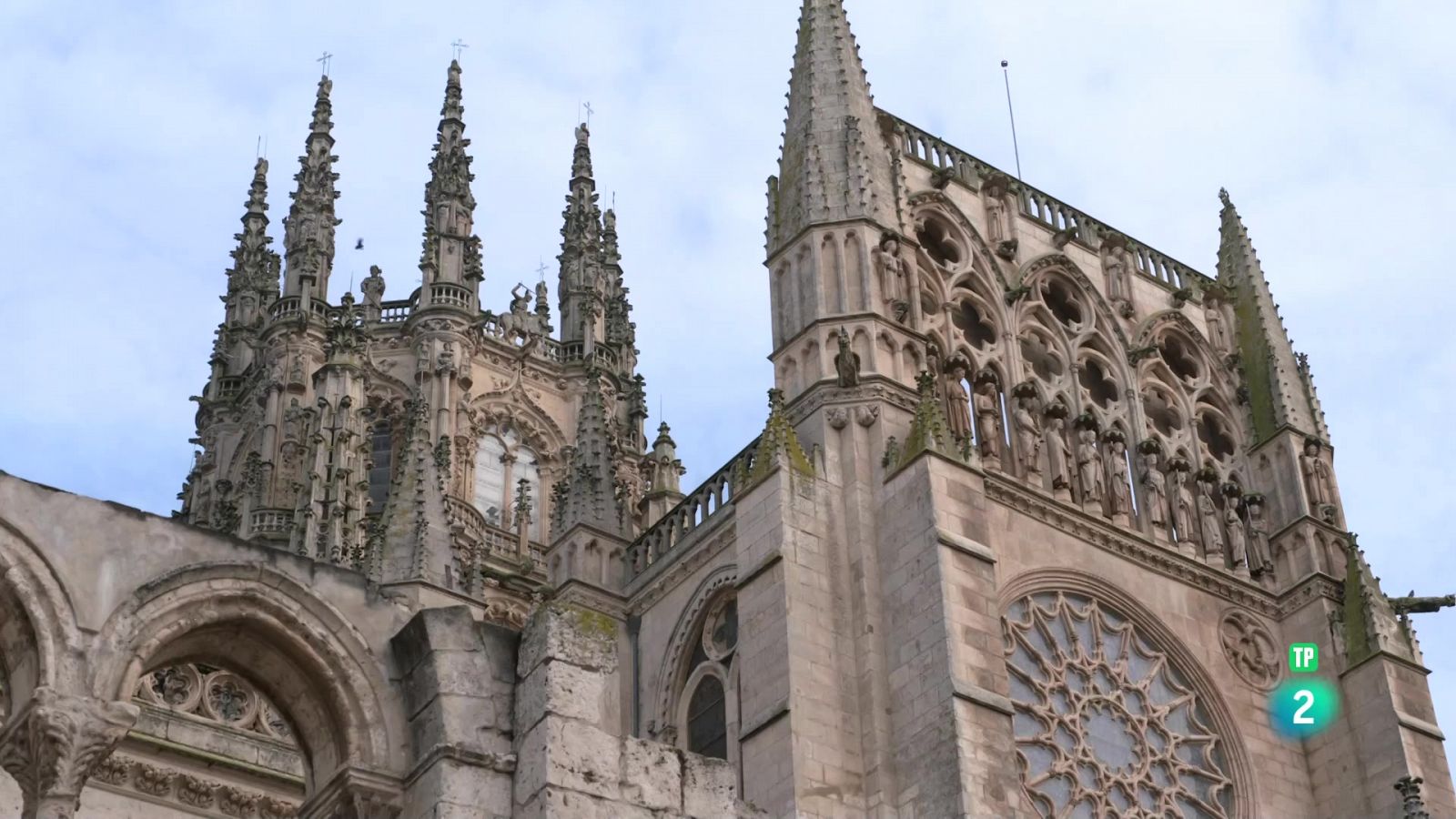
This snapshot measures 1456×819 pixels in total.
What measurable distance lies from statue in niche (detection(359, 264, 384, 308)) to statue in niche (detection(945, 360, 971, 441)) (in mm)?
19784

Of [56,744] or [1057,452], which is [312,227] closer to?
[1057,452]

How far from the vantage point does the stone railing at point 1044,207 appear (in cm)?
2881

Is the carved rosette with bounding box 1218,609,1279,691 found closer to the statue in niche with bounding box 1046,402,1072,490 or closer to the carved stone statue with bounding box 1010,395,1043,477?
the statue in niche with bounding box 1046,402,1072,490

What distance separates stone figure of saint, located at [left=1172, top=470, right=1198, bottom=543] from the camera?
27.4 m

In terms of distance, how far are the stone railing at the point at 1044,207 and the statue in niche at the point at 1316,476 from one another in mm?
3381

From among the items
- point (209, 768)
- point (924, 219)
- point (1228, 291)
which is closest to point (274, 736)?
point (209, 768)

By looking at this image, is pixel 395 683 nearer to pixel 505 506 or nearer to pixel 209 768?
pixel 209 768

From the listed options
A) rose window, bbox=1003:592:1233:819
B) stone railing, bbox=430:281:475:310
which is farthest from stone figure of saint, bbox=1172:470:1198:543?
stone railing, bbox=430:281:475:310

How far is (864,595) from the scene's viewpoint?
2314 cm

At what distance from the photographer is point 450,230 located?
43875 millimetres

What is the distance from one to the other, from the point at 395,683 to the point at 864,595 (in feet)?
33.9

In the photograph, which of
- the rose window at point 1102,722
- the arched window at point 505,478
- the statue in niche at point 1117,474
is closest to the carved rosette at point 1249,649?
the rose window at point 1102,722

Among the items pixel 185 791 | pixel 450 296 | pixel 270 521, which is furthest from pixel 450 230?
pixel 185 791

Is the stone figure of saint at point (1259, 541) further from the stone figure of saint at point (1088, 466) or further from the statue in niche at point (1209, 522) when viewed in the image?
the stone figure of saint at point (1088, 466)
